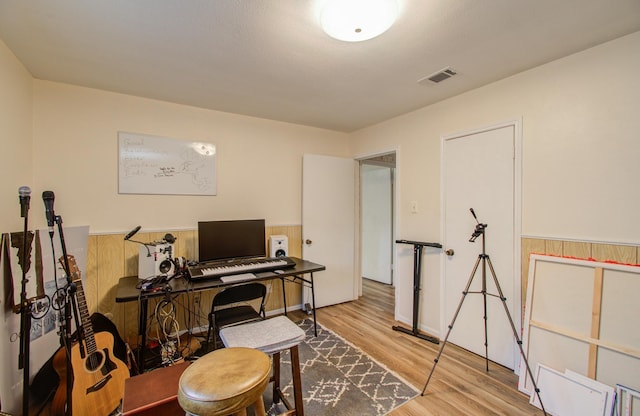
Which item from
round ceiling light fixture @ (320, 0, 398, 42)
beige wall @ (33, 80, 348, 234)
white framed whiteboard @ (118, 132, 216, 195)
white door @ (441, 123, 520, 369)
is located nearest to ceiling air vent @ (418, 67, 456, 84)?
white door @ (441, 123, 520, 369)

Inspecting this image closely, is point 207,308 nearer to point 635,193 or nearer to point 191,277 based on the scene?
point 191,277

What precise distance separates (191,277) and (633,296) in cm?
304

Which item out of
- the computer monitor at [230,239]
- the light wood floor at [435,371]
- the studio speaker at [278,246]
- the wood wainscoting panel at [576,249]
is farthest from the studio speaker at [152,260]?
the wood wainscoting panel at [576,249]

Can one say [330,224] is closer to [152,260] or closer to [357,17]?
[152,260]

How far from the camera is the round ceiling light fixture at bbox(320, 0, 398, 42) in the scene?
1374 mm

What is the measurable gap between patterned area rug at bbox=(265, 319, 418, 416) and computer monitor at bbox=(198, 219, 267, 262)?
1.12 meters

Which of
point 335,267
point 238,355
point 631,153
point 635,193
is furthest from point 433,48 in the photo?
point 335,267

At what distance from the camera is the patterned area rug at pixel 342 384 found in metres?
1.90

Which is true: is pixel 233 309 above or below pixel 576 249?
below

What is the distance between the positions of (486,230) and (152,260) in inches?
117

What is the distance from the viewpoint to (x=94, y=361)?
5.89ft

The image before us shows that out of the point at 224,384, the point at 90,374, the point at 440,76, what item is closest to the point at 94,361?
the point at 90,374

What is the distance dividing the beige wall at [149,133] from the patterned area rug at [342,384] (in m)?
1.65

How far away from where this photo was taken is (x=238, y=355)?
1.30m
